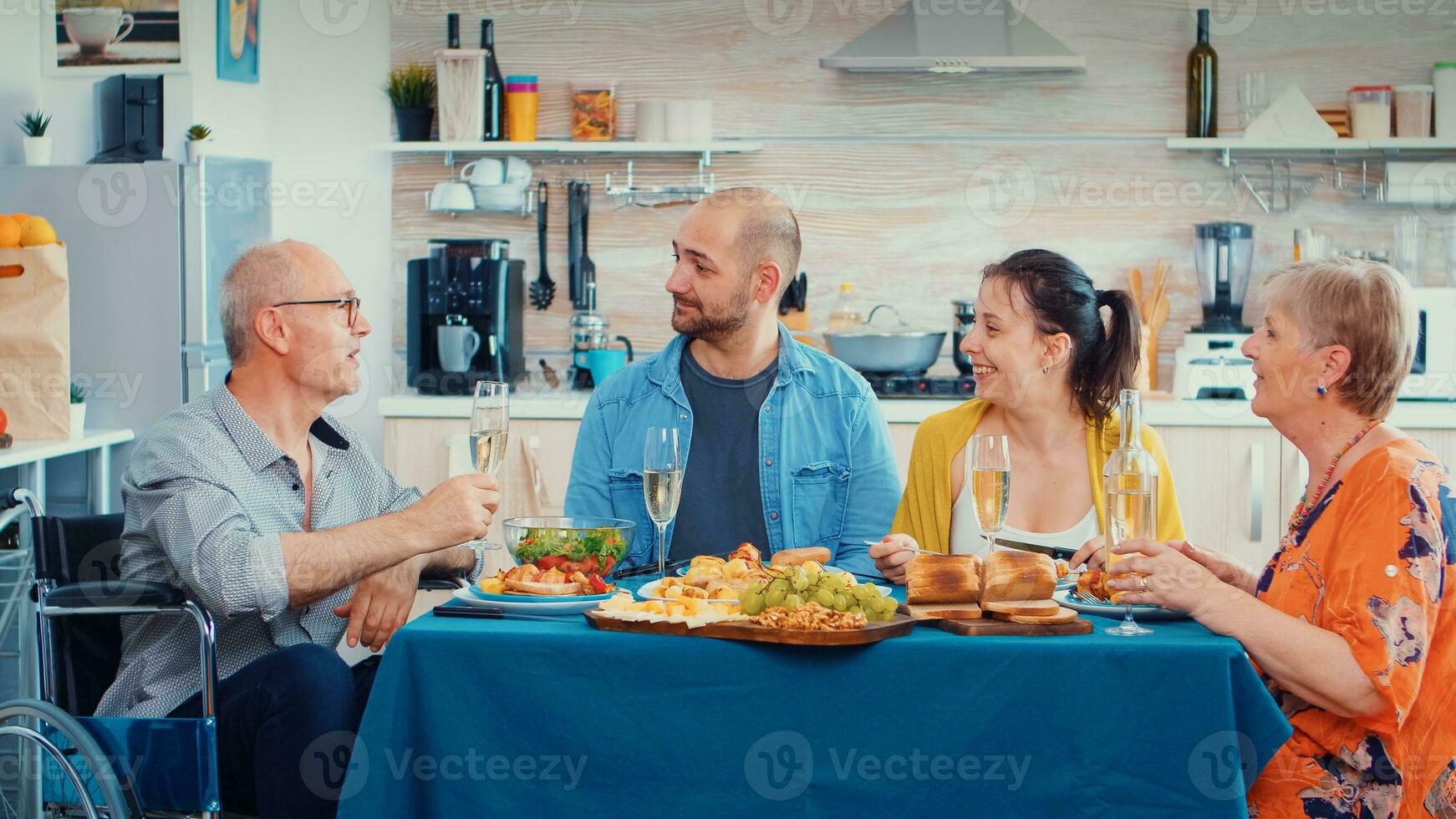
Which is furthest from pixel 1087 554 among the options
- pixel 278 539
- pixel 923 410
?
pixel 923 410

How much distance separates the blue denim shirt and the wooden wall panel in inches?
79.1

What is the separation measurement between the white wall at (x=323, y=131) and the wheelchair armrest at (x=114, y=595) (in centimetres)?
265

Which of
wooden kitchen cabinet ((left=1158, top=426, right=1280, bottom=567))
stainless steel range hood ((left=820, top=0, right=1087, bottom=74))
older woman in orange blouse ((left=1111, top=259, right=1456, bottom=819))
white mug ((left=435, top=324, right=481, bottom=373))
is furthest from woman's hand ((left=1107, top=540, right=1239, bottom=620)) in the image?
white mug ((left=435, top=324, right=481, bottom=373))

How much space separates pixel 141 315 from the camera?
13.1 ft

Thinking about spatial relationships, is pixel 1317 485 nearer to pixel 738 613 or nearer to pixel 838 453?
pixel 738 613

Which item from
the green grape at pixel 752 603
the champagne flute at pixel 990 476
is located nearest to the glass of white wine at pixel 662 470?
the green grape at pixel 752 603

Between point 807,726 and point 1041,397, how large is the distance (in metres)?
0.99

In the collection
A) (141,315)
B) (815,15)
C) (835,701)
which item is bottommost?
(835,701)

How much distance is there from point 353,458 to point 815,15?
2.79 metres

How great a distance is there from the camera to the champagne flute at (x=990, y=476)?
1.76 metres

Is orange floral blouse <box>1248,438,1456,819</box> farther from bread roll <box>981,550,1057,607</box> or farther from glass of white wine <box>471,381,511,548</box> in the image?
glass of white wine <box>471,381,511,548</box>

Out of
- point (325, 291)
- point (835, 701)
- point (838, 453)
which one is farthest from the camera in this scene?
point (838, 453)

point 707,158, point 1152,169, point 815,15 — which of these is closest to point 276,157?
point 707,158

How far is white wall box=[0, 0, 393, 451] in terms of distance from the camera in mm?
4293
